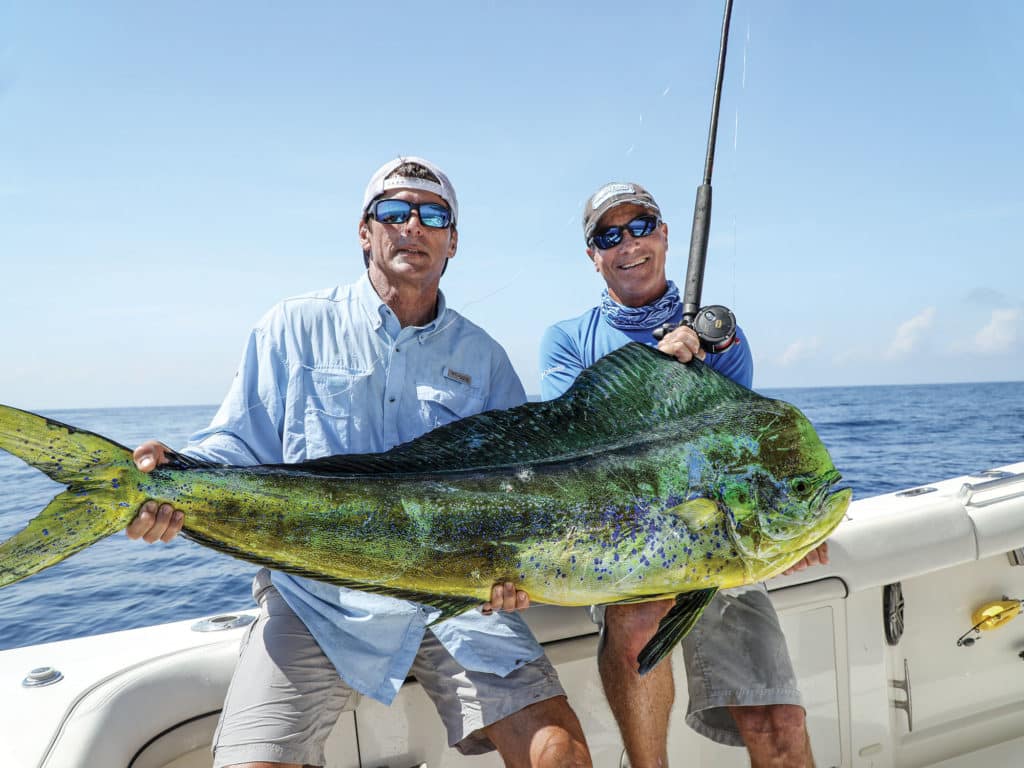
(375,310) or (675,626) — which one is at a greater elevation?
(375,310)

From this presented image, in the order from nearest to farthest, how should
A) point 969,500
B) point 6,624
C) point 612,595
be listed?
point 612,595 < point 969,500 < point 6,624

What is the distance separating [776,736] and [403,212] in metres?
2.03

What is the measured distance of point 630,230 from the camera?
300 centimetres

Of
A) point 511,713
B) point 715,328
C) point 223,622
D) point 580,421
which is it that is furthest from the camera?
point 223,622

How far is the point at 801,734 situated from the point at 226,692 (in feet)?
5.66

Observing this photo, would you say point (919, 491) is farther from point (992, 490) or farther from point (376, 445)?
point (376, 445)

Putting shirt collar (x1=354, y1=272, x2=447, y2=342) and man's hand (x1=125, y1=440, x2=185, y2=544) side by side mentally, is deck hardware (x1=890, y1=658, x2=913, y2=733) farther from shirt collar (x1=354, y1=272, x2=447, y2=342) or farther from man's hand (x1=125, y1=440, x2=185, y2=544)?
man's hand (x1=125, y1=440, x2=185, y2=544)

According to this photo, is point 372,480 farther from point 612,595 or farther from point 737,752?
point 737,752

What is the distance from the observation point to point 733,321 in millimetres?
2309

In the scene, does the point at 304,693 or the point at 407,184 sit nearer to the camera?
the point at 304,693

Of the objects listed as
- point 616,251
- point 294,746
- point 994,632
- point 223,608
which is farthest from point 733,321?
point 223,608

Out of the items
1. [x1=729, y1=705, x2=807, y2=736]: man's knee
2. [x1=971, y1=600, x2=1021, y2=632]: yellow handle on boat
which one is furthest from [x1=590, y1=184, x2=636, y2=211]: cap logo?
[x1=971, y1=600, x2=1021, y2=632]: yellow handle on boat

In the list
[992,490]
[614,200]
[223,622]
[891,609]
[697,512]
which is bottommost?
[891,609]

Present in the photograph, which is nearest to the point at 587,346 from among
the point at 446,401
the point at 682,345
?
the point at 446,401
